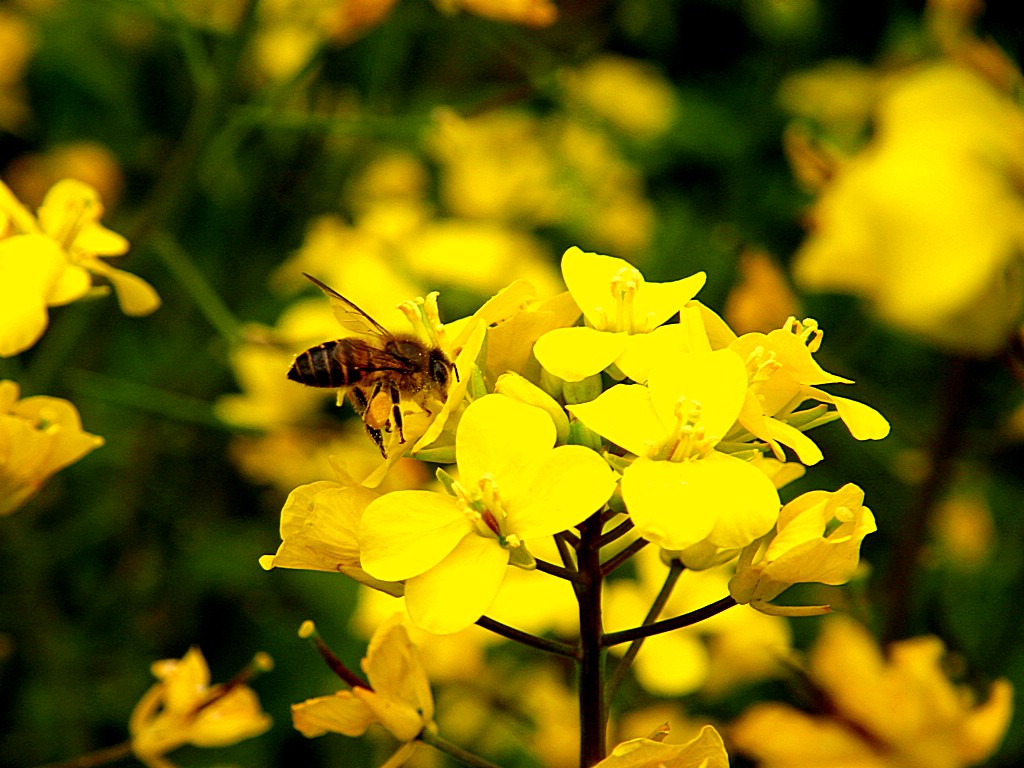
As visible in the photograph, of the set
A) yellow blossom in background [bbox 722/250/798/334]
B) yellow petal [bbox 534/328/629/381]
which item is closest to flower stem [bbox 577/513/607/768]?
yellow petal [bbox 534/328/629/381]

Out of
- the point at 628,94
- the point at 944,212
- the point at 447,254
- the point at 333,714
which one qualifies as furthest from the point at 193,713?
the point at 628,94

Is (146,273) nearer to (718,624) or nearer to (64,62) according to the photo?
(64,62)

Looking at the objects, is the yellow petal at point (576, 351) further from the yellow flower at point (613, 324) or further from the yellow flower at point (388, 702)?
the yellow flower at point (388, 702)

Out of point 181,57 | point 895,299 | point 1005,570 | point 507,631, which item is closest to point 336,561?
point 507,631

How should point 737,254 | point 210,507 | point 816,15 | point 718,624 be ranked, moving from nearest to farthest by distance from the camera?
1. point 718,624
2. point 737,254
3. point 210,507
4. point 816,15

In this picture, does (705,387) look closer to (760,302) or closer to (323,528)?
(323,528)

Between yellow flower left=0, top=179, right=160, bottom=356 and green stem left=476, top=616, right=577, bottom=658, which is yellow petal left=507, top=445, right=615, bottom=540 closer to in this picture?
green stem left=476, top=616, right=577, bottom=658

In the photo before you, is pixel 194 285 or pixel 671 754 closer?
pixel 671 754
